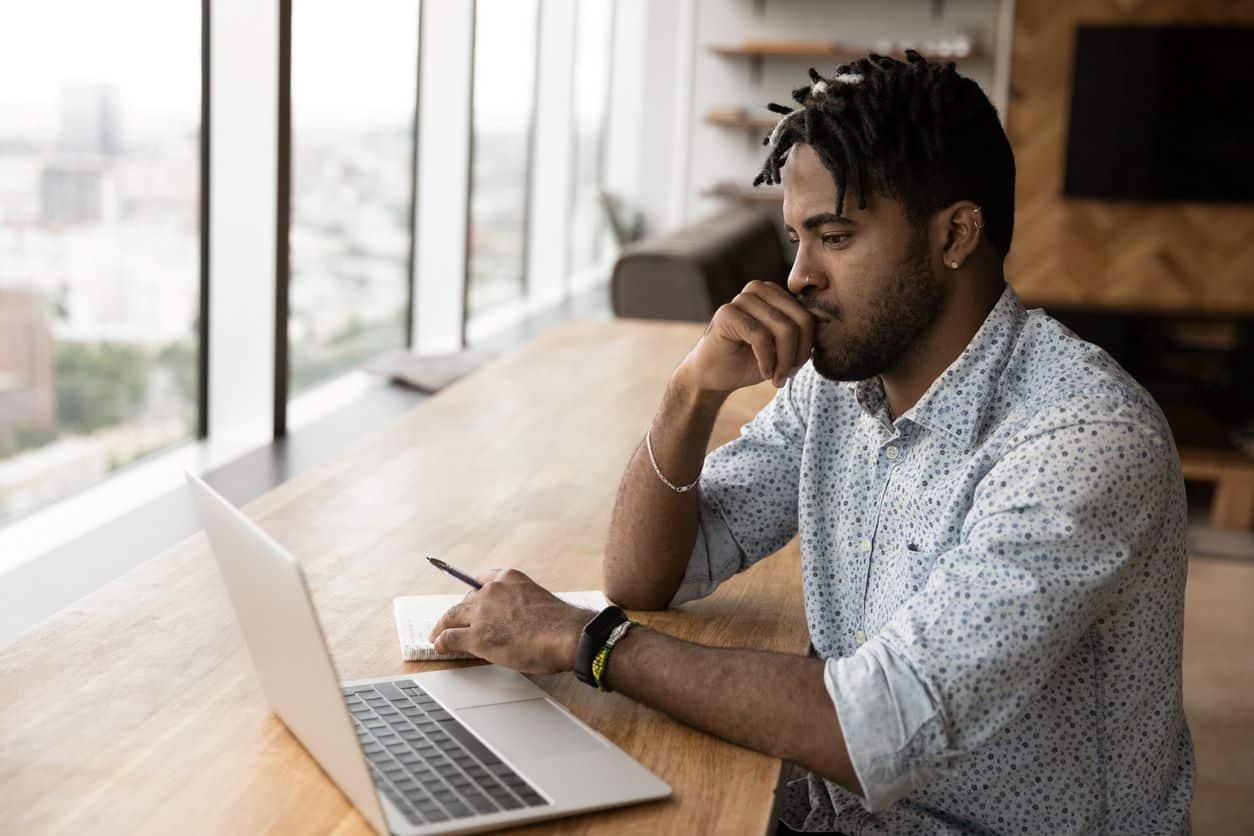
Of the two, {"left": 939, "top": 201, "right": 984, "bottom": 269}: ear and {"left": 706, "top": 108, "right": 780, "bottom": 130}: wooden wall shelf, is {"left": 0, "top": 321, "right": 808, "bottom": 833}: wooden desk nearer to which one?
{"left": 939, "top": 201, "right": 984, "bottom": 269}: ear

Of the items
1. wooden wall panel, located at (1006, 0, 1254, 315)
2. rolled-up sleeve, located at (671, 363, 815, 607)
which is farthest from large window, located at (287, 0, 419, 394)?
wooden wall panel, located at (1006, 0, 1254, 315)

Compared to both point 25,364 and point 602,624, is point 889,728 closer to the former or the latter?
point 602,624

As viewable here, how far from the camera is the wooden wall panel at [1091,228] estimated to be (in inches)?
233

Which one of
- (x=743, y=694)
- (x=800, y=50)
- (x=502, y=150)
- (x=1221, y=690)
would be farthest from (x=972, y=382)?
(x=800, y=50)

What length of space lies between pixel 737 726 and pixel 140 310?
2.13 m

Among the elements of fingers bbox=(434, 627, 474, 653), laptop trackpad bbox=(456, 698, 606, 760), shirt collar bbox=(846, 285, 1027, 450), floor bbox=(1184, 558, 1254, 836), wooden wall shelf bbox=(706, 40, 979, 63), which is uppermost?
wooden wall shelf bbox=(706, 40, 979, 63)

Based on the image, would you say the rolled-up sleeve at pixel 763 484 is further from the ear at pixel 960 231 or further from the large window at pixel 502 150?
the large window at pixel 502 150

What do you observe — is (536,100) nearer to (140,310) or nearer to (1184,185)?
(1184,185)

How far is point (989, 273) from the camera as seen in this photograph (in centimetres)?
133

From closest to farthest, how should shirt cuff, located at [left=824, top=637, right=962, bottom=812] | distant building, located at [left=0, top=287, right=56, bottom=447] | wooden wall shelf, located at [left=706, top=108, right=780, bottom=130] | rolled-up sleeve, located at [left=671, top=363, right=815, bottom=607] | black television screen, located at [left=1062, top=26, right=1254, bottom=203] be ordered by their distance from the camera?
shirt cuff, located at [left=824, top=637, right=962, bottom=812], rolled-up sleeve, located at [left=671, top=363, right=815, bottom=607], distant building, located at [left=0, top=287, right=56, bottom=447], black television screen, located at [left=1062, top=26, right=1254, bottom=203], wooden wall shelf, located at [left=706, top=108, right=780, bottom=130]

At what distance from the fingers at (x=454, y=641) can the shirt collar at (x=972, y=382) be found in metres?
0.50

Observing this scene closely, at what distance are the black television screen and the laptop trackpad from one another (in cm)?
550

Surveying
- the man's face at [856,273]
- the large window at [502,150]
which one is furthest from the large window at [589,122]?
the man's face at [856,273]

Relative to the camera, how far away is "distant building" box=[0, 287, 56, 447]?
8.46 ft
